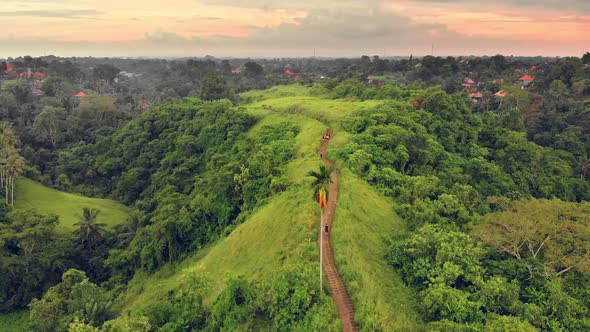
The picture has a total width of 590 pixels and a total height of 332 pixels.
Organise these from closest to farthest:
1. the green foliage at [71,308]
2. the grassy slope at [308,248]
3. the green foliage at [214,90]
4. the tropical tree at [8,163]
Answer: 1. the grassy slope at [308,248]
2. the green foliage at [71,308]
3. the tropical tree at [8,163]
4. the green foliage at [214,90]

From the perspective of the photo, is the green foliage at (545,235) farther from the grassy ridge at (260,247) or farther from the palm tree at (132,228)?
the palm tree at (132,228)

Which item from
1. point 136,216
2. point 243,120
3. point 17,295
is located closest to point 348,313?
point 136,216

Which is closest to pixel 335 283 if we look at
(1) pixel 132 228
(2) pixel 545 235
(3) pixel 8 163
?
(2) pixel 545 235

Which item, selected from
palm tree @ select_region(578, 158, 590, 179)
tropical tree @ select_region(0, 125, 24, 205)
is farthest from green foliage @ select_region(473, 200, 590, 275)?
tropical tree @ select_region(0, 125, 24, 205)

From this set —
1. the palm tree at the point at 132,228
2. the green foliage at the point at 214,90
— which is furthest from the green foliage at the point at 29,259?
the green foliage at the point at 214,90

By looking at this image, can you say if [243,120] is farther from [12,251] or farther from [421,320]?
[421,320]

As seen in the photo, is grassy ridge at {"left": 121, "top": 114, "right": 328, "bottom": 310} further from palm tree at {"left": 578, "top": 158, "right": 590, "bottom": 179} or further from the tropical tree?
palm tree at {"left": 578, "top": 158, "right": 590, "bottom": 179}
